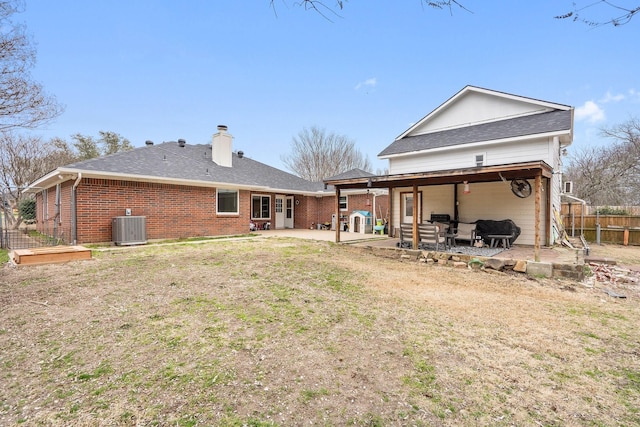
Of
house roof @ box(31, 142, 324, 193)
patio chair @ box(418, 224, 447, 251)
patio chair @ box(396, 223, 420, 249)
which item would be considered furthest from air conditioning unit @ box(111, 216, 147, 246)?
patio chair @ box(418, 224, 447, 251)

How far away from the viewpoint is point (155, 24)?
9.12 m

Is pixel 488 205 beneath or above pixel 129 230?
above

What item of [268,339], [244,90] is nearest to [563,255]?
[268,339]

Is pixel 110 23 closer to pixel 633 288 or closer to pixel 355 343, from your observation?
pixel 355 343

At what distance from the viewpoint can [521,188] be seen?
9984 mm

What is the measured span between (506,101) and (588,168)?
18291 millimetres

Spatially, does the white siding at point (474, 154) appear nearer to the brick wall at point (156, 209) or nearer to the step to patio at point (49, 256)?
the brick wall at point (156, 209)

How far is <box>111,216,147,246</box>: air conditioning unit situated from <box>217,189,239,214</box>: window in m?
3.45

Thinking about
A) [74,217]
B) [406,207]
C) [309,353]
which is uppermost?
[406,207]

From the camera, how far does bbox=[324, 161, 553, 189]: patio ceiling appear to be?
276 inches

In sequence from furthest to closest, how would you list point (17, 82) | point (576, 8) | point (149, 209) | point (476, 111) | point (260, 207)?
point (260, 207) < point (476, 111) < point (149, 209) < point (17, 82) < point (576, 8)

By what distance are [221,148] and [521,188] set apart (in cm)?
1359

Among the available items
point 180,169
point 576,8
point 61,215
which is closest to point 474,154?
point 576,8

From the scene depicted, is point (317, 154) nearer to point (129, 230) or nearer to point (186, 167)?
point (186, 167)
